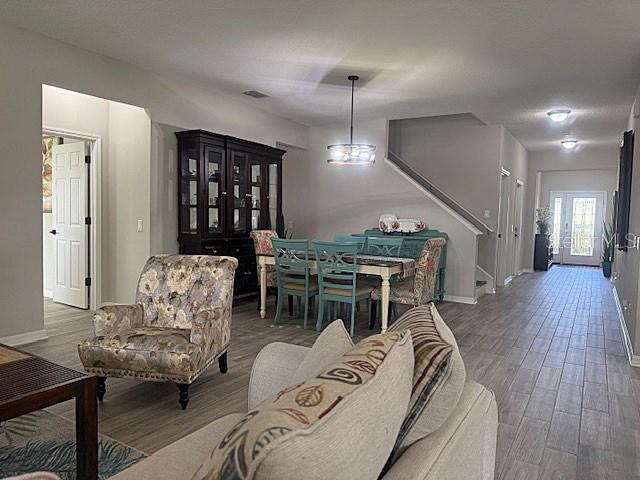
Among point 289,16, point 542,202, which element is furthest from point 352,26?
point 542,202

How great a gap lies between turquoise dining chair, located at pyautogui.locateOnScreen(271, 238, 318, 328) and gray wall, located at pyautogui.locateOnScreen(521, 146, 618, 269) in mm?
7299

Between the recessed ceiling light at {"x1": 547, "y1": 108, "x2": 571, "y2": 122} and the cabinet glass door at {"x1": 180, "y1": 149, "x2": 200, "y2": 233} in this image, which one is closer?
the cabinet glass door at {"x1": 180, "y1": 149, "x2": 200, "y2": 233}

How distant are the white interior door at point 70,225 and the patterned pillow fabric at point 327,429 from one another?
547 cm

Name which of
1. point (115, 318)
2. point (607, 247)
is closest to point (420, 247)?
point (115, 318)

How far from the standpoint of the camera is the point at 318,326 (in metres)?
4.85

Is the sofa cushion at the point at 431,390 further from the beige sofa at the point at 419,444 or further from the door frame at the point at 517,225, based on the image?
the door frame at the point at 517,225

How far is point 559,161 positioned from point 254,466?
1160 cm

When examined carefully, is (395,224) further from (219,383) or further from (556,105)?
(219,383)

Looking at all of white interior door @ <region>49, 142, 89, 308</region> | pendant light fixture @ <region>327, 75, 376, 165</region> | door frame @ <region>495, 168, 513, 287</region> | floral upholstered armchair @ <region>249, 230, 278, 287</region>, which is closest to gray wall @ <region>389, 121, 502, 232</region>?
door frame @ <region>495, 168, 513, 287</region>

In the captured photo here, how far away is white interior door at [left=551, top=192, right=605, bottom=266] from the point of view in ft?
38.0

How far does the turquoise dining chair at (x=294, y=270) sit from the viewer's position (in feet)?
16.3

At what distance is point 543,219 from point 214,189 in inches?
333

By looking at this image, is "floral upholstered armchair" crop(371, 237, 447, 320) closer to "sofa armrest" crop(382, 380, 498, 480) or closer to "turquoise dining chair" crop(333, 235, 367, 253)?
"turquoise dining chair" crop(333, 235, 367, 253)

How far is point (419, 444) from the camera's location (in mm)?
1078
